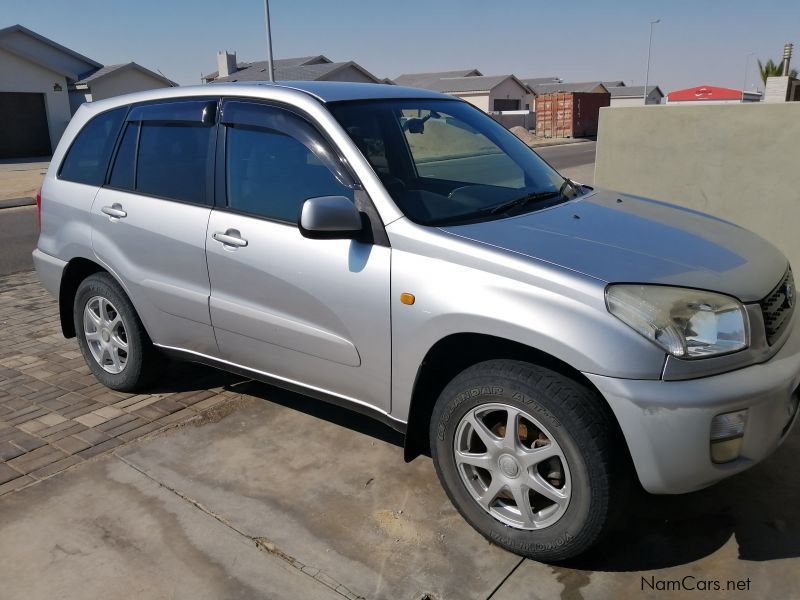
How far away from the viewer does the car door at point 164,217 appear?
3.83m

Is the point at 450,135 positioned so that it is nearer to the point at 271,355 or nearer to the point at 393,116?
the point at 393,116

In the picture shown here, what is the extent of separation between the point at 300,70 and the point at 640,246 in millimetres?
44191

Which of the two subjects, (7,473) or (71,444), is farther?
(71,444)

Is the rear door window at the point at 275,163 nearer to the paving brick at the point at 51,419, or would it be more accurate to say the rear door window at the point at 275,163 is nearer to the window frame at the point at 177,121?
the window frame at the point at 177,121

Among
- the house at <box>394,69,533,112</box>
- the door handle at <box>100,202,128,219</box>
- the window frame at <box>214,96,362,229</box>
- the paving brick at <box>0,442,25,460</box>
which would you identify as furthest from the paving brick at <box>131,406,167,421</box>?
the house at <box>394,69,533,112</box>

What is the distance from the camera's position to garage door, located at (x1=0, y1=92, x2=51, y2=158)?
101ft

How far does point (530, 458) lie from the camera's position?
9.04 ft

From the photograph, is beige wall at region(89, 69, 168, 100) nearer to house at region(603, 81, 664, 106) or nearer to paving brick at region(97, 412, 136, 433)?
paving brick at region(97, 412, 136, 433)

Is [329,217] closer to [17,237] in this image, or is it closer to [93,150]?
[93,150]

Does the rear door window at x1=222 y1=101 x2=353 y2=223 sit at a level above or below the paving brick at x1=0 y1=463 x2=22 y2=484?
above

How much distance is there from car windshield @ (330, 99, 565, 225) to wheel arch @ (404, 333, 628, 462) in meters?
0.56

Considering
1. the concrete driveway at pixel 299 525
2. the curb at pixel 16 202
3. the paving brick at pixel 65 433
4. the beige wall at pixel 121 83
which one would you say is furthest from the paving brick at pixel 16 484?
the beige wall at pixel 121 83

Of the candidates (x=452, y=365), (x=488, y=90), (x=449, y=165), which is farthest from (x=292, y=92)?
(x=488, y=90)

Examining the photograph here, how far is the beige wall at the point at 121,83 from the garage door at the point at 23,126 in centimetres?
328
